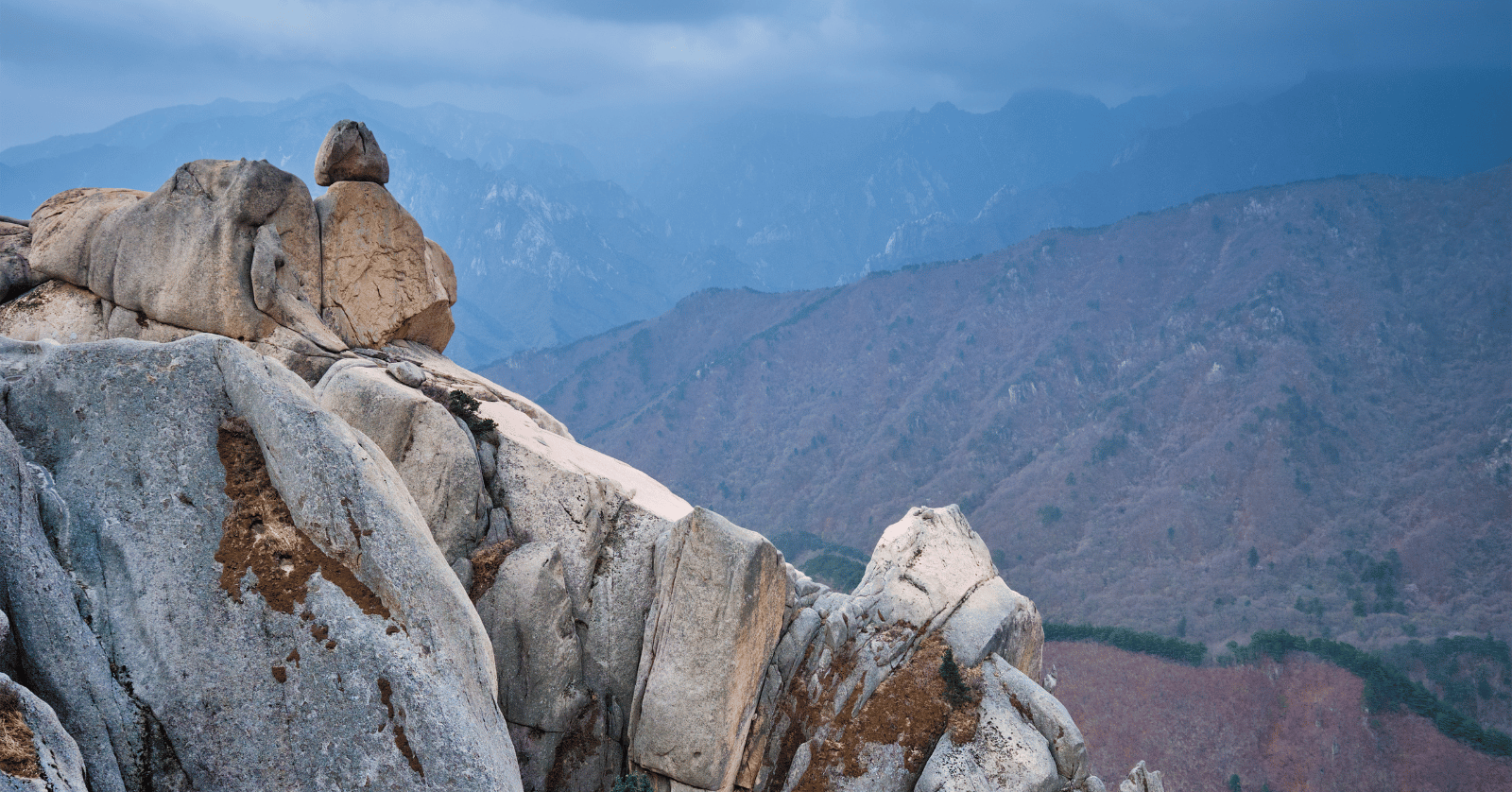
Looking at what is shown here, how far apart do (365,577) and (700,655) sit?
35.0 ft

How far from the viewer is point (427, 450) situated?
2541 cm

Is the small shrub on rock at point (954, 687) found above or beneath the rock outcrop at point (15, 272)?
beneath

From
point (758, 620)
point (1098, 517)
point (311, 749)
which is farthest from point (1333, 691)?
point (311, 749)

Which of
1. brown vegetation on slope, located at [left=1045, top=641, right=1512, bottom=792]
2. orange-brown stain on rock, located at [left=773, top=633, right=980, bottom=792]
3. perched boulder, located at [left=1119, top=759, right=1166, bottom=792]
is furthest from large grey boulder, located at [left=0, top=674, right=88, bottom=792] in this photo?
brown vegetation on slope, located at [left=1045, top=641, right=1512, bottom=792]

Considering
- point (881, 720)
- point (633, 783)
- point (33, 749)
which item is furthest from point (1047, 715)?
point (33, 749)

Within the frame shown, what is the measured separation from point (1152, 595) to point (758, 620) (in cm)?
13665

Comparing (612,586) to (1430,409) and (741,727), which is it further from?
(1430,409)

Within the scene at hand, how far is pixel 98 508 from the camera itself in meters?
16.2

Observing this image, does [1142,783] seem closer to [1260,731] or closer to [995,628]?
[995,628]

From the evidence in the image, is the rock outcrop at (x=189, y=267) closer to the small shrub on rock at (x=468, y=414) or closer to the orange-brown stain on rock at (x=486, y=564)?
the small shrub on rock at (x=468, y=414)

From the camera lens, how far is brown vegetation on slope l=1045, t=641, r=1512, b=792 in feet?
275

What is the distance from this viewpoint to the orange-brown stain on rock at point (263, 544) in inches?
655

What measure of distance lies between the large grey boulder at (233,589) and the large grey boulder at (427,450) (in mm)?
6495

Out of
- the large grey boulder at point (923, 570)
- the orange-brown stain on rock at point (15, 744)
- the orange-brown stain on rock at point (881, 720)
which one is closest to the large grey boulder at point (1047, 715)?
the orange-brown stain on rock at point (881, 720)
